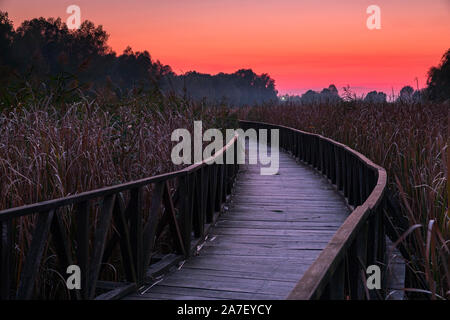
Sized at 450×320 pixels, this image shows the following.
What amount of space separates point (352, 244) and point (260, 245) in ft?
9.04

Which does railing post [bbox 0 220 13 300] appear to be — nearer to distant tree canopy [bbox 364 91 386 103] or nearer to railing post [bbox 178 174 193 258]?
railing post [bbox 178 174 193 258]

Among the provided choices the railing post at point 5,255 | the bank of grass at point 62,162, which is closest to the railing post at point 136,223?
the bank of grass at point 62,162

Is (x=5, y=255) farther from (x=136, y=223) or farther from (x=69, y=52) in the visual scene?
(x=69, y=52)

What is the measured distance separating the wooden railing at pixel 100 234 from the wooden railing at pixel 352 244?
5.05 feet

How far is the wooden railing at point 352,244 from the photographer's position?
1893 millimetres

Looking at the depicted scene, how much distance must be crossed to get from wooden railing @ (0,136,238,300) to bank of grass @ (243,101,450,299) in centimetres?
189

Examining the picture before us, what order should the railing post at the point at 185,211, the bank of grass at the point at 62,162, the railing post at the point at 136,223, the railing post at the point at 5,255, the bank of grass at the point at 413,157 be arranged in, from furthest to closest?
the railing post at the point at 185,211 → the railing post at the point at 136,223 → the bank of grass at the point at 62,162 → the bank of grass at the point at 413,157 → the railing post at the point at 5,255

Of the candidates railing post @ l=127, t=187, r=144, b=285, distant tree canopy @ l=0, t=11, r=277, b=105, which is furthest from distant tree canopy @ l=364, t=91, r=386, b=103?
railing post @ l=127, t=187, r=144, b=285

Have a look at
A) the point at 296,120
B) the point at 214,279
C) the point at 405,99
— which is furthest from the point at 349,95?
the point at 214,279

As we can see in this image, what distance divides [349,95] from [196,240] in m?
7.34

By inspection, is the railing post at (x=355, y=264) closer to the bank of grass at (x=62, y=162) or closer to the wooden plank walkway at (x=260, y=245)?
the wooden plank walkway at (x=260, y=245)

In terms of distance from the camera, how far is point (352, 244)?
2770 millimetres

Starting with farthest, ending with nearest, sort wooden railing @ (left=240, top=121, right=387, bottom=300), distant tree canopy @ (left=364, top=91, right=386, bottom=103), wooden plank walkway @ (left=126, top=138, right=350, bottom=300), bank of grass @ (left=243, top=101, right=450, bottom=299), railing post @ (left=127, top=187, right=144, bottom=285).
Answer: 1. distant tree canopy @ (left=364, top=91, right=386, bottom=103)
2. wooden plank walkway @ (left=126, top=138, right=350, bottom=300)
3. railing post @ (left=127, top=187, right=144, bottom=285)
4. bank of grass @ (left=243, top=101, right=450, bottom=299)
5. wooden railing @ (left=240, top=121, right=387, bottom=300)

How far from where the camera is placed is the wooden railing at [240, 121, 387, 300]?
74.5 inches
